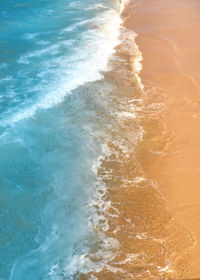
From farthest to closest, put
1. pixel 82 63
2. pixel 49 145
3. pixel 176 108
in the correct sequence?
Answer: pixel 82 63, pixel 176 108, pixel 49 145

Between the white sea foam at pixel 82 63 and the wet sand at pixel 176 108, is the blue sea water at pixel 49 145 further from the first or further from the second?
the wet sand at pixel 176 108

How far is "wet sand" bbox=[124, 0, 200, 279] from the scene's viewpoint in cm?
576

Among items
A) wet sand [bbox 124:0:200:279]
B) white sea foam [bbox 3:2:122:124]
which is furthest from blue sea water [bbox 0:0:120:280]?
wet sand [bbox 124:0:200:279]

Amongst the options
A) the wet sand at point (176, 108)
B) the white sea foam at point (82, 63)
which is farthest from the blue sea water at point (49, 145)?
the wet sand at point (176, 108)

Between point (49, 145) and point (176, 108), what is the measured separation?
3.53 meters

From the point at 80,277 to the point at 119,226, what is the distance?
1103mm

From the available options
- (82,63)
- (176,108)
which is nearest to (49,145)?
(176,108)

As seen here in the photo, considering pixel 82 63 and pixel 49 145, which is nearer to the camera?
pixel 49 145

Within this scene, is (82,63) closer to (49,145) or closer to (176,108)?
(176,108)

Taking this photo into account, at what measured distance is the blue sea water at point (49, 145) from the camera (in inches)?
210

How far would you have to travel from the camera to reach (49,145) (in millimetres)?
7883

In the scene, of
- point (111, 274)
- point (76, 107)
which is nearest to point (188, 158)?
point (111, 274)

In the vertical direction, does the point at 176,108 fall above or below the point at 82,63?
below

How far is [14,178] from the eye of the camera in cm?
698
